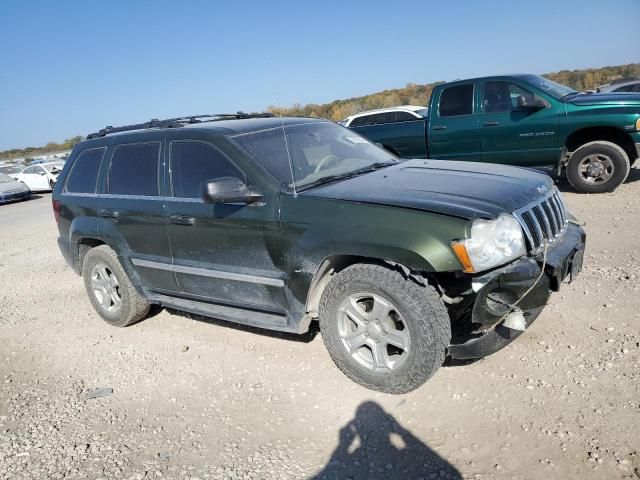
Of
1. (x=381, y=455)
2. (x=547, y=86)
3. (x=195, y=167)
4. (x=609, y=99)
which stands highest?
(x=547, y=86)

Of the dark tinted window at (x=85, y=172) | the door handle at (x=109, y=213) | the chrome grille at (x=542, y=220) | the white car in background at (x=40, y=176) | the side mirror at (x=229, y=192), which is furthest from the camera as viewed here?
the white car in background at (x=40, y=176)

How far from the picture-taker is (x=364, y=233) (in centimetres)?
308

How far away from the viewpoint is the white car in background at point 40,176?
1994 cm

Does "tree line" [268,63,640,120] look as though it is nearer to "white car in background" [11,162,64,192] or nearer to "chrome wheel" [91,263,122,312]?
"white car in background" [11,162,64,192]

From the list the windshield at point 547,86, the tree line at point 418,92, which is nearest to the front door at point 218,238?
the windshield at point 547,86

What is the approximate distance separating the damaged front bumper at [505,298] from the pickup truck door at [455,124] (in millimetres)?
5575

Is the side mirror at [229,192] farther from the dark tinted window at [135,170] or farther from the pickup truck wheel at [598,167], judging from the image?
the pickup truck wheel at [598,167]

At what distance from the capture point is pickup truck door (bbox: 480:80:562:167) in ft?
25.5

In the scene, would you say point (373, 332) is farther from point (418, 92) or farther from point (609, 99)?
point (418, 92)

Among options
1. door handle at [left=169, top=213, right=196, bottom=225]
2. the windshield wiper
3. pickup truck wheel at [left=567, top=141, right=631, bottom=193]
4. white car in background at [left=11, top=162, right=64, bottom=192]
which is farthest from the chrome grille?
white car in background at [left=11, top=162, right=64, bottom=192]

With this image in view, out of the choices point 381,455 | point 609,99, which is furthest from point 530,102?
point 381,455

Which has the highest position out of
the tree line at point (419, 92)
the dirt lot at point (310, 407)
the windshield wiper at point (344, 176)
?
the tree line at point (419, 92)

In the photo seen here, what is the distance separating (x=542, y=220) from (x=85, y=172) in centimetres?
422

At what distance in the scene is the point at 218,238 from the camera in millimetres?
3809
